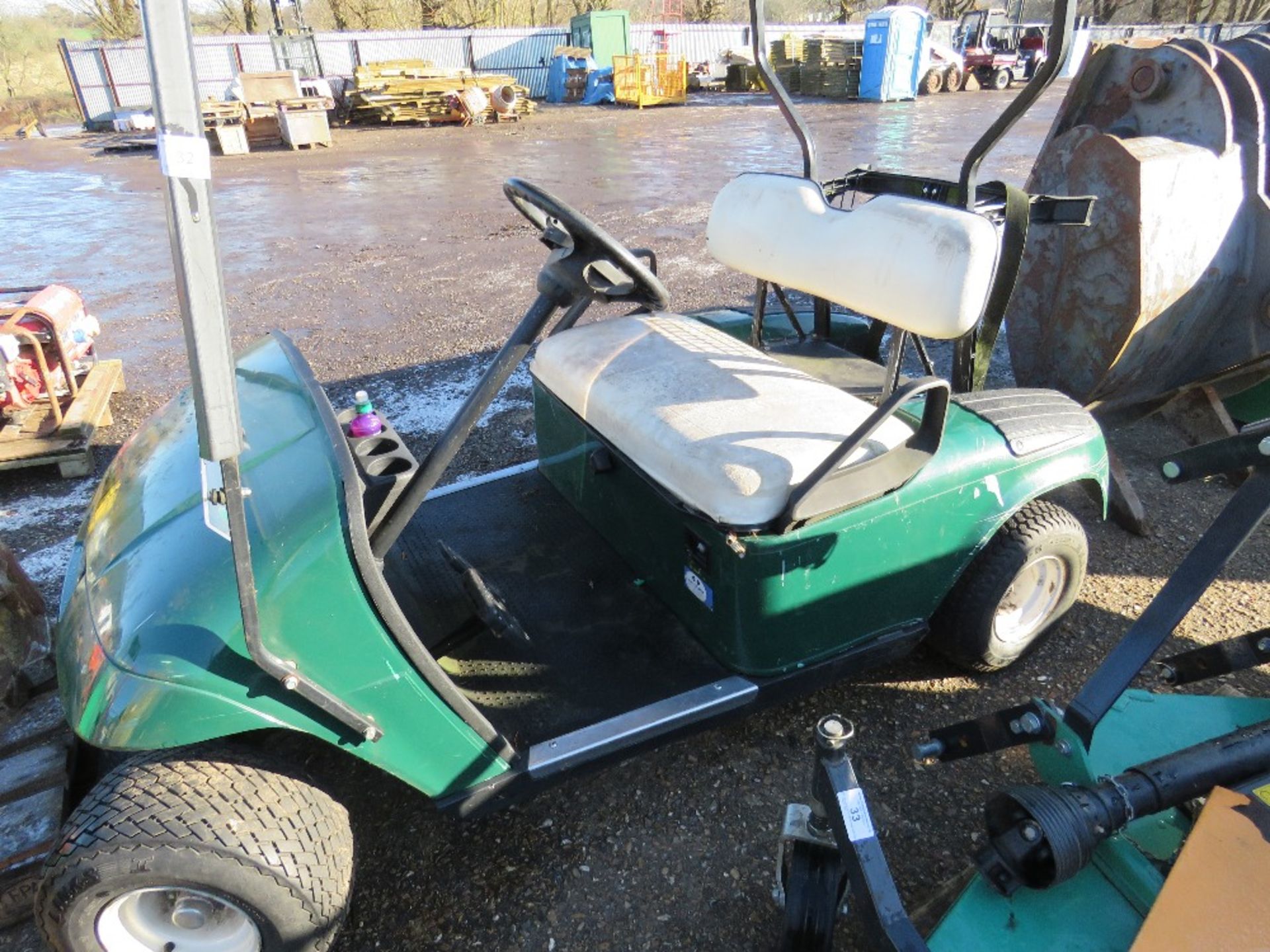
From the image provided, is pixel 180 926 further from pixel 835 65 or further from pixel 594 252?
pixel 835 65

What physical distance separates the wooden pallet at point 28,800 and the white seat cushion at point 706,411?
1576mm

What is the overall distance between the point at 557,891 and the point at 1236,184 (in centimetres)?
371

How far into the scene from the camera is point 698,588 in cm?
215

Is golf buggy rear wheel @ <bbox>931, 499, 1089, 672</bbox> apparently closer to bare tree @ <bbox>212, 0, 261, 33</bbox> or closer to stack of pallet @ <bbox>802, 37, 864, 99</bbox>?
stack of pallet @ <bbox>802, 37, 864, 99</bbox>

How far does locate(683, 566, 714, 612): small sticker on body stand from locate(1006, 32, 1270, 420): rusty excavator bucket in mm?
2283

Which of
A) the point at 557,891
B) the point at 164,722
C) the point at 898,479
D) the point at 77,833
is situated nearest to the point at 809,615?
the point at 898,479

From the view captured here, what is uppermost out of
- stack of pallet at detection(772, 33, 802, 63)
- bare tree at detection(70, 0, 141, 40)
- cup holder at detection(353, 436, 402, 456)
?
bare tree at detection(70, 0, 141, 40)

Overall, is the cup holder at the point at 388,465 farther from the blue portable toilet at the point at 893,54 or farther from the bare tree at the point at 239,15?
the bare tree at the point at 239,15

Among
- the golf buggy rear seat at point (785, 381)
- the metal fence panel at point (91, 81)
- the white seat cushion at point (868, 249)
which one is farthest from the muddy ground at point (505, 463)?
the metal fence panel at point (91, 81)

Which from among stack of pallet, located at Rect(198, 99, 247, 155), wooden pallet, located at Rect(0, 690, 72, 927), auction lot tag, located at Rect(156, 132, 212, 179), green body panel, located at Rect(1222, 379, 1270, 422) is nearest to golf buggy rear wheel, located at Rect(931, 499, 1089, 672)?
green body panel, located at Rect(1222, 379, 1270, 422)

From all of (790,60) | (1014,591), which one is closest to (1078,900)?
(1014,591)

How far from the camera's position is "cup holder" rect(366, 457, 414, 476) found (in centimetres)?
197

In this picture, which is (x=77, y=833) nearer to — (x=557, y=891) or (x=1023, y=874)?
(x=557, y=891)

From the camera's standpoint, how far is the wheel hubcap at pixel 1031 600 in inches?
98.3
